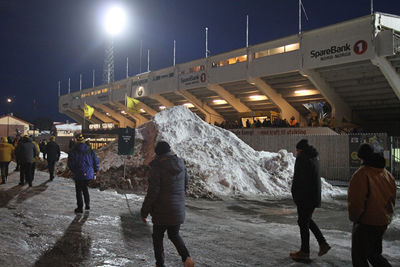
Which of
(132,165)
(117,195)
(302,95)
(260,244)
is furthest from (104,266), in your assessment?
(302,95)

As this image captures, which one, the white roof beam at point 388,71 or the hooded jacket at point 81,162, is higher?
the white roof beam at point 388,71

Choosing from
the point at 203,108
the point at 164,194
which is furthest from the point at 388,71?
the point at 164,194

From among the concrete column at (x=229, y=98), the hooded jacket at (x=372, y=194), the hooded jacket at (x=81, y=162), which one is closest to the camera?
the hooded jacket at (x=372, y=194)

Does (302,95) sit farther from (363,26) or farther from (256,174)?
(256,174)

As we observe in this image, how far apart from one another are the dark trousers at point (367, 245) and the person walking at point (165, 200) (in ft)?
6.03

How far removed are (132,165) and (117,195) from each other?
8.69 ft

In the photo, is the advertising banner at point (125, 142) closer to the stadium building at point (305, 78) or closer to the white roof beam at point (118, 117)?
the stadium building at point (305, 78)

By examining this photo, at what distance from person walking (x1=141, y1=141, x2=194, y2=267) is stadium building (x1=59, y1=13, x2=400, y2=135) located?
18323 mm

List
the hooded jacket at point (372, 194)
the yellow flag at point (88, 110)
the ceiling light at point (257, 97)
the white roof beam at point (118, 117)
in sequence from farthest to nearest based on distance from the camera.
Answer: the white roof beam at point (118, 117) → the yellow flag at point (88, 110) → the ceiling light at point (257, 97) → the hooded jacket at point (372, 194)

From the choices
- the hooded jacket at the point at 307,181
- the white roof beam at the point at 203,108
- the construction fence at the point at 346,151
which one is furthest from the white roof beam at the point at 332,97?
the hooded jacket at the point at 307,181

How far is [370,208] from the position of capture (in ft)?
12.1

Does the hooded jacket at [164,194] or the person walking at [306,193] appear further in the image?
the person walking at [306,193]

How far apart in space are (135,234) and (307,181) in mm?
3071

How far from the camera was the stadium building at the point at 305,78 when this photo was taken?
778 inches
